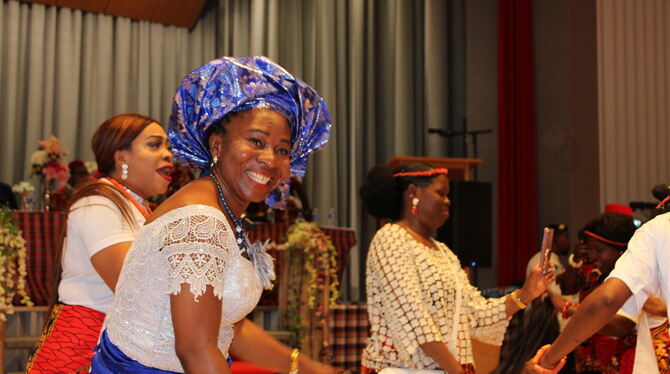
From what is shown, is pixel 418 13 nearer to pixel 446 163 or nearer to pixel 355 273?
pixel 446 163

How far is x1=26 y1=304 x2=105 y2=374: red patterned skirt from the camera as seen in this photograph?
246 centimetres

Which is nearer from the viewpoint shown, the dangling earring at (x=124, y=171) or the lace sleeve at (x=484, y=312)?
the dangling earring at (x=124, y=171)

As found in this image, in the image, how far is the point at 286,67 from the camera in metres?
9.63

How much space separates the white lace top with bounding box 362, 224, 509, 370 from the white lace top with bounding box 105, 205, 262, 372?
136 cm

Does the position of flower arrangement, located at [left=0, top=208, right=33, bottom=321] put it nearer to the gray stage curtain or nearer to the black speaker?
the black speaker

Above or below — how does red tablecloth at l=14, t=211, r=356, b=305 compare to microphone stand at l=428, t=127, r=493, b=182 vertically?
below

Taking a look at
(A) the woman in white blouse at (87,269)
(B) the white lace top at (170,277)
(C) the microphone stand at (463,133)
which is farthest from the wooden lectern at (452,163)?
(B) the white lace top at (170,277)

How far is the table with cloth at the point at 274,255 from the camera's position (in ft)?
17.3

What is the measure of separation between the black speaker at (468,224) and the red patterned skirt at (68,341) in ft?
12.0

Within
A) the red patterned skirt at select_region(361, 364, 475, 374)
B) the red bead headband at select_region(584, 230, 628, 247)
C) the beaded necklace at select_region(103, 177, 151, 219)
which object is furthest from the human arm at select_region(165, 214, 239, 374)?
the red bead headband at select_region(584, 230, 628, 247)

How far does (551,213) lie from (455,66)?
2356 millimetres

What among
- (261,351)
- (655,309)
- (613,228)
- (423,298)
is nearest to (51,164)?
(423,298)

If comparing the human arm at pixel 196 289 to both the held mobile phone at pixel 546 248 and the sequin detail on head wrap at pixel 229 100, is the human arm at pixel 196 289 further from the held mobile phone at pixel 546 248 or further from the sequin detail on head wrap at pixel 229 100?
the held mobile phone at pixel 546 248

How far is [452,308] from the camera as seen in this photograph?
3092mm
